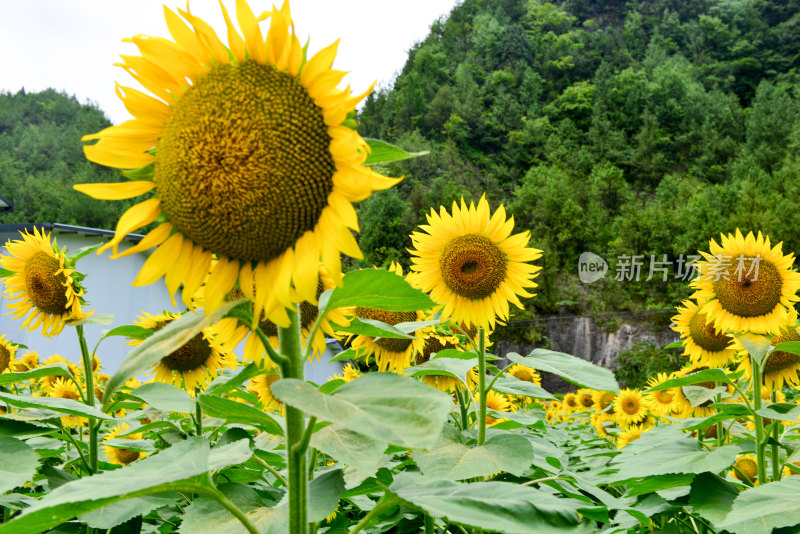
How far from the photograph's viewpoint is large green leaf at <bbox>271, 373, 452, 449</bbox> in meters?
0.57

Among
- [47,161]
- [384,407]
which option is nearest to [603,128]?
[47,161]

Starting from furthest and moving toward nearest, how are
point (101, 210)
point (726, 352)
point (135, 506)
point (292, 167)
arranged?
point (101, 210) < point (726, 352) < point (135, 506) < point (292, 167)

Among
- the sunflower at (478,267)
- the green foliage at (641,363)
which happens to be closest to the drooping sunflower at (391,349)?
the sunflower at (478,267)

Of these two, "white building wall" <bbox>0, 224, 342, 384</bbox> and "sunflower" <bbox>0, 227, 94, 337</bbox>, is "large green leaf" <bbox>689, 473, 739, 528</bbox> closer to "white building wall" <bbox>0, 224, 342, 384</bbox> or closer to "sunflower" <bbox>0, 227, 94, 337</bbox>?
"sunflower" <bbox>0, 227, 94, 337</bbox>

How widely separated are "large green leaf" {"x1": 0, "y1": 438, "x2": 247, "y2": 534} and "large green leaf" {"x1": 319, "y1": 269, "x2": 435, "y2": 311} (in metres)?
0.28

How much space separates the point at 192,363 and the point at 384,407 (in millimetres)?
1765

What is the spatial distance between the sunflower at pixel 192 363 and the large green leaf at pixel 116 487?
1.39 meters

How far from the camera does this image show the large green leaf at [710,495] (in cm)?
136

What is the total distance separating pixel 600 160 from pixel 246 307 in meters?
42.1

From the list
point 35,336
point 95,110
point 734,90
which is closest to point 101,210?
point 95,110

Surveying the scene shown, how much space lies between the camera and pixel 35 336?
9.40 m

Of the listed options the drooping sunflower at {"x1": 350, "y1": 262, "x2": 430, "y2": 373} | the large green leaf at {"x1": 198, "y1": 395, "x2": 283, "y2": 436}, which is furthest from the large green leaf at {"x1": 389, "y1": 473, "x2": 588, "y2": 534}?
the drooping sunflower at {"x1": 350, "y1": 262, "x2": 430, "y2": 373}

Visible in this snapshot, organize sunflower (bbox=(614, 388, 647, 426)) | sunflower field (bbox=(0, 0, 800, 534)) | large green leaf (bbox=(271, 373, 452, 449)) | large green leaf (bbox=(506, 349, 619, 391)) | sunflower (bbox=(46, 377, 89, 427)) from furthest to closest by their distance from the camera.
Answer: sunflower (bbox=(614, 388, 647, 426)) < sunflower (bbox=(46, 377, 89, 427)) < large green leaf (bbox=(506, 349, 619, 391)) < sunflower field (bbox=(0, 0, 800, 534)) < large green leaf (bbox=(271, 373, 452, 449))

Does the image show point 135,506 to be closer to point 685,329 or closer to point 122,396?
point 122,396
